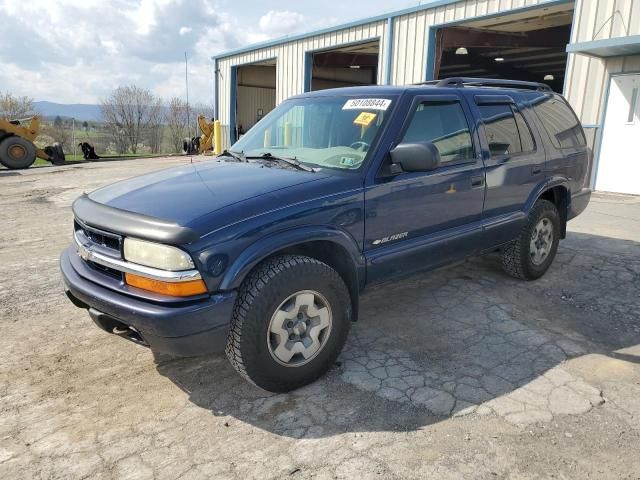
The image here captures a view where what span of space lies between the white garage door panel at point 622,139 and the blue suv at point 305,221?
6982 mm

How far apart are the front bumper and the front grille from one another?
8.8 inches

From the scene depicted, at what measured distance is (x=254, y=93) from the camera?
91.2ft

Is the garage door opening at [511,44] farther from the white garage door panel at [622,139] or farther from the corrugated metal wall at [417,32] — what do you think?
the white garage door panel at [622,139]

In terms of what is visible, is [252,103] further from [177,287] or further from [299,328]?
[177,287]

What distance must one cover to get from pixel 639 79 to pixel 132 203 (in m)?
10.7

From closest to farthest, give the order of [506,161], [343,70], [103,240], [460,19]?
[103,240] < [506,161] < [460,19] < [343,70]

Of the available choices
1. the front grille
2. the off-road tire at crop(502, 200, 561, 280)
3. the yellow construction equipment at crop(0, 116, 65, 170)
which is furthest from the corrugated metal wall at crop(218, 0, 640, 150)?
the front grille

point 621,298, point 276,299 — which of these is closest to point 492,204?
point 621,298

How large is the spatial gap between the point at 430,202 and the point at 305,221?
119cm

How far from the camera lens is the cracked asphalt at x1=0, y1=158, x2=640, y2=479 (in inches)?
95.3

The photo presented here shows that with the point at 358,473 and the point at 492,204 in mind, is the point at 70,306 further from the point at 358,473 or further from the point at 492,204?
the point at 492,204

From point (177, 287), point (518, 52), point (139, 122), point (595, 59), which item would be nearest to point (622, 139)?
point (595, 59)

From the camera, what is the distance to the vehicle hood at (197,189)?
2736 mm

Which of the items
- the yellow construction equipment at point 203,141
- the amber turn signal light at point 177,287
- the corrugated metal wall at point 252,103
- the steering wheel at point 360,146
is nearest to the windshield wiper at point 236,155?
the steering wheel at point 360,146
